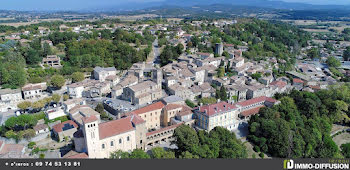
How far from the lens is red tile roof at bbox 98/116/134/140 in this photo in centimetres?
2811

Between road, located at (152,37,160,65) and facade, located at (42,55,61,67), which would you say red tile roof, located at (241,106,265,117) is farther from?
facade, located at (42,55,61,67)

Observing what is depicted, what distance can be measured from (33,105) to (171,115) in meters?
22.2

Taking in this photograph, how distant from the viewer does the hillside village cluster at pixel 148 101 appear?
2895 centimetres

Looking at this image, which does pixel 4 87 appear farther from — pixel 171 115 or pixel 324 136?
pixel 324 136

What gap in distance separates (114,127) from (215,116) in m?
14.8

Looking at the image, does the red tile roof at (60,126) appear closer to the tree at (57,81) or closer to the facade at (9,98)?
the facade at (9,98)

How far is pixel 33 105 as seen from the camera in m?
39.3

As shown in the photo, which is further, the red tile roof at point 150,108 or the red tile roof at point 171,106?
the red tile roof at point 171,106

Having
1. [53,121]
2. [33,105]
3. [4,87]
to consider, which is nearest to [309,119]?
[53,121]

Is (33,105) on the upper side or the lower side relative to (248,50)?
lower

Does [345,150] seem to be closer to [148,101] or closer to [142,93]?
[148,101]

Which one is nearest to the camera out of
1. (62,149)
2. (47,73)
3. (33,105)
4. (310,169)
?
(310,169)

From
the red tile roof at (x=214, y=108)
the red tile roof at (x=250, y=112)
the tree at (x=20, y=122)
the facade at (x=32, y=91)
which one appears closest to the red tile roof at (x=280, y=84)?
the red tile roof at (x=250, y=112)

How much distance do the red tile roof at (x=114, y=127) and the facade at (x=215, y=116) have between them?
36.9 feet
